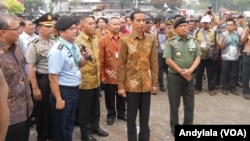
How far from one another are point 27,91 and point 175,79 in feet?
8.19

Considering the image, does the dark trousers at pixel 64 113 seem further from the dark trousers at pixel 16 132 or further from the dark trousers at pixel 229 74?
the dark trousers at pixel 229 74

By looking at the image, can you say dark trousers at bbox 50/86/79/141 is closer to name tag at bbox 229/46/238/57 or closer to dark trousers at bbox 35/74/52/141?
dark trousers at bbox 35/74/52/141

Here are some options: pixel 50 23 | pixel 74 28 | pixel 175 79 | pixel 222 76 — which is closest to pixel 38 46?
pixel 50 23

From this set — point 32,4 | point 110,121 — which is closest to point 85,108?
point 110,121

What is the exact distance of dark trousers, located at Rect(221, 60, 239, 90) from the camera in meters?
7.40

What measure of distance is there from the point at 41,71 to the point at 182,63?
2.12 metres

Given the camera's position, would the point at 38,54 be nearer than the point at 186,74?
Yes

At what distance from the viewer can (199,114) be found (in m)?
5.91

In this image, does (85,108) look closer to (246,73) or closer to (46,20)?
(46,20)

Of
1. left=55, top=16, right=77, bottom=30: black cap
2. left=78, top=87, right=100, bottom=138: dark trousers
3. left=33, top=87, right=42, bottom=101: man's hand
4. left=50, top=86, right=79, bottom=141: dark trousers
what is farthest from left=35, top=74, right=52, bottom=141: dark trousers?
left=55, top=16, right=77, bottom=30: black cap

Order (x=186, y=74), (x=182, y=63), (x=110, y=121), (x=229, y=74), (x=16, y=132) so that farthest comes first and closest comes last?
1. (x=229, y=74)
2. (x=110, y=121)
3. (x=182, y=63)
4. (x=186, y=74)
5. (x=16, y=132)

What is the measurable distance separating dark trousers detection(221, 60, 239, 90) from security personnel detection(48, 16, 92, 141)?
4.78 meters

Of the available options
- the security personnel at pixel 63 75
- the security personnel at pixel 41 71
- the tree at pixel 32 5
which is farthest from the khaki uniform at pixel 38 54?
the tree at pixel 32 5

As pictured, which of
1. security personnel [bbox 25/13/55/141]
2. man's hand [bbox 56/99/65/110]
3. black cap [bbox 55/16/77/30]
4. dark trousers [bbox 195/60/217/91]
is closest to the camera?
man's hand [bbox 56/99/65/110]
